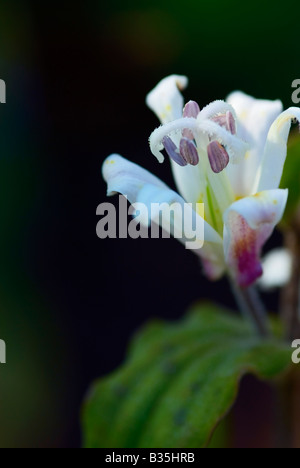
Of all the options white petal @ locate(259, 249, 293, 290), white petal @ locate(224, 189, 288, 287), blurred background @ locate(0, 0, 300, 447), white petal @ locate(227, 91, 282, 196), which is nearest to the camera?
white petal @ locate(224, 189, 288, 287)

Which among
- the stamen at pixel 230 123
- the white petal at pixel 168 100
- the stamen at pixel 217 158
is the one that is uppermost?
the white petal at pixel 168 100

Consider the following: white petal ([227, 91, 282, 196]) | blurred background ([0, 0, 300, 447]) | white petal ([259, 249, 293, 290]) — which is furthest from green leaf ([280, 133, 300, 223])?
blurred background ([0, 0, 300, 447])

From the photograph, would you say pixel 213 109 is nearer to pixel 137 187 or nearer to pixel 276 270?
pixel 137 187

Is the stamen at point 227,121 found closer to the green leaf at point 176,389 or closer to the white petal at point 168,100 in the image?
the white petal at point 168,100

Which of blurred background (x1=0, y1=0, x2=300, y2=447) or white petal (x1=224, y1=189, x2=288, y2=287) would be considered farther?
blurred background (x1=0, y1=0, x2=300, y2=447)

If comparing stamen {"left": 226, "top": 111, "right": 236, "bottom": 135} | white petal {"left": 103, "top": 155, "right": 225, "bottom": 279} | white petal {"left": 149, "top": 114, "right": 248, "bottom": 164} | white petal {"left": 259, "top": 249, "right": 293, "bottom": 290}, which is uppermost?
stamen {"left": 226, "top": 111, "right": 236, "bottom": 135}

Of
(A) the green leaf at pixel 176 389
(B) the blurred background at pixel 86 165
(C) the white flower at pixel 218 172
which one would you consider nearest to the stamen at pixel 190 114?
(C) the white flower at pixel 218 172

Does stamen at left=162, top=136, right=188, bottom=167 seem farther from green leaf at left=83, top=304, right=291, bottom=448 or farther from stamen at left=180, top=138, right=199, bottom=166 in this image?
green leaf at left=83, top=304, right=291, bottom=448

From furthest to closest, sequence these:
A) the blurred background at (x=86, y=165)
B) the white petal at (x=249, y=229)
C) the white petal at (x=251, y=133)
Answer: the blurred background at (x=86, y=165), the white petal at (x=251, y=133), the white petal at (x=249, y=229)

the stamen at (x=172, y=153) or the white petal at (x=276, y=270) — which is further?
the white petal at (x=276, y=270)
